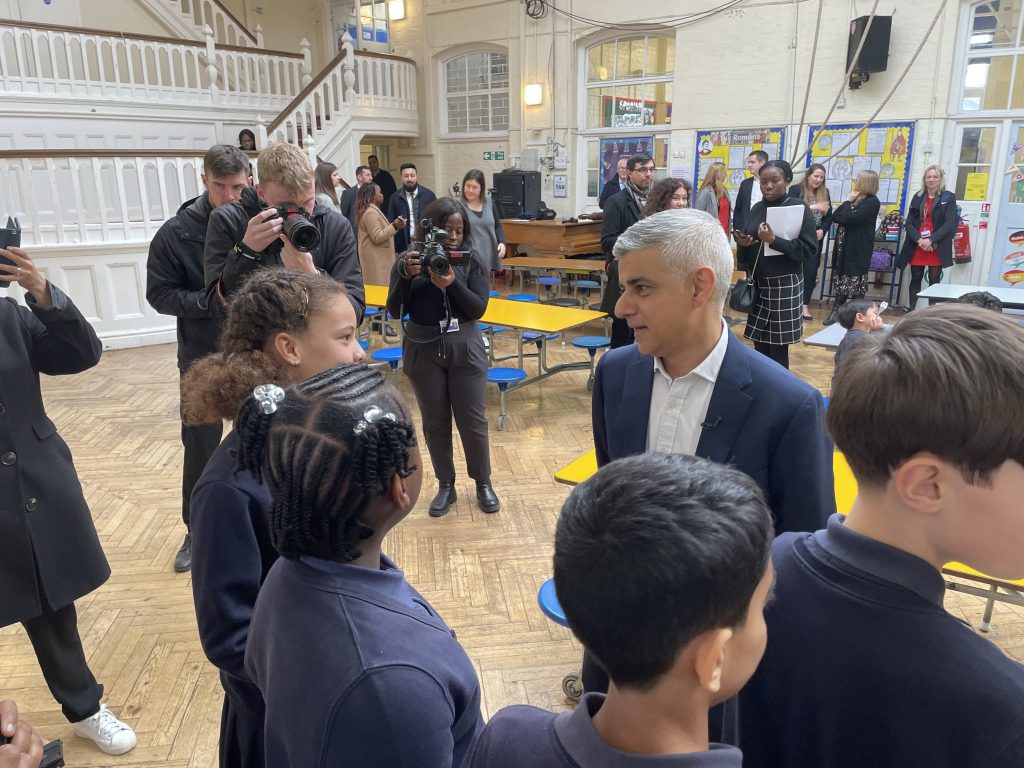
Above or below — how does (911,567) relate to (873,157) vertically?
below

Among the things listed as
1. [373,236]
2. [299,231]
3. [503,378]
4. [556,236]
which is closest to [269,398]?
[299,231]

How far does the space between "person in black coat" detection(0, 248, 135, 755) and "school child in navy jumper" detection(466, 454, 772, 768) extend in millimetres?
1621

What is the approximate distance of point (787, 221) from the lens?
4.18m

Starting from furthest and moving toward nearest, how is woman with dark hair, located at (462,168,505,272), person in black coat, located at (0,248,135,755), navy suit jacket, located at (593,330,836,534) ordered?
woman with dark hair, located at (462,168,505,272)
person in black coat, located at (0,248,135,755)
navy suit jacket, located at (593,330,836,534)

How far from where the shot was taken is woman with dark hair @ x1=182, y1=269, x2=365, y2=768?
122cm

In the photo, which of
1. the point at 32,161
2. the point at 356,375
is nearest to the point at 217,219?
the point at 356,375

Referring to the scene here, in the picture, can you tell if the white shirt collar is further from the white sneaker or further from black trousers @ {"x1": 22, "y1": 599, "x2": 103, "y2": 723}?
the white sneaker

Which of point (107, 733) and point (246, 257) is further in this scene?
point (246, 257)

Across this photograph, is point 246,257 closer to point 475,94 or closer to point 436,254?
point 436,254

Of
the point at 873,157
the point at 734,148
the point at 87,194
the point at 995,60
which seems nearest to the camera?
the point at 87,194

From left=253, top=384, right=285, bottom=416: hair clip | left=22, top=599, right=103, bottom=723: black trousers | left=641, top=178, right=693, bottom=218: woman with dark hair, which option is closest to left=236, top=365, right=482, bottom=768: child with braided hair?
left=253, top=384, right=285, bottom=416: hair clip

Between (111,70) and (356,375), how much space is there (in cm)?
1211

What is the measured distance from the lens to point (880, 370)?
0.85m

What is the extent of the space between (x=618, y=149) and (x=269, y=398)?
10.3 meters
